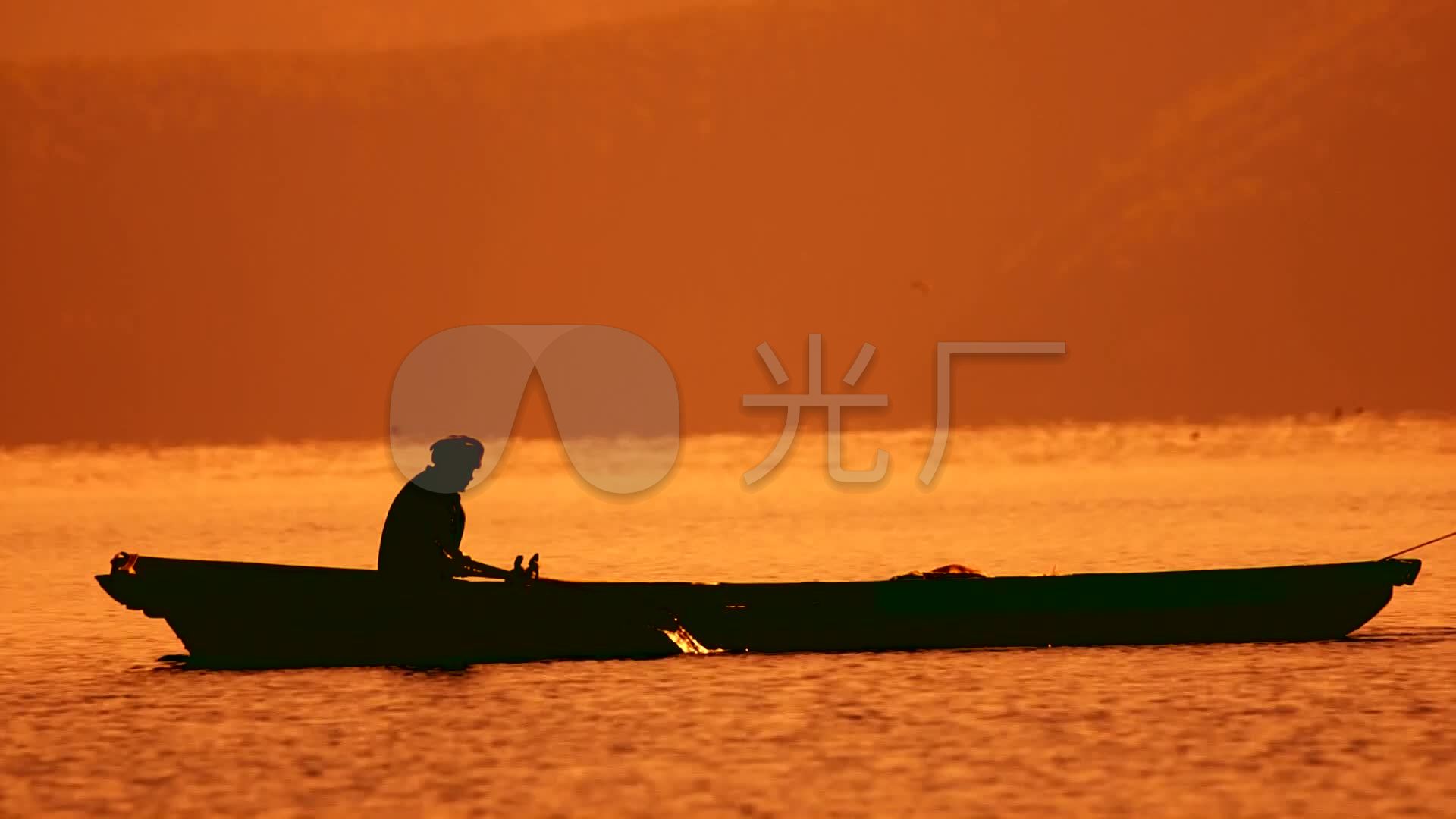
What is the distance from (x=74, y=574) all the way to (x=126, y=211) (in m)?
45.4

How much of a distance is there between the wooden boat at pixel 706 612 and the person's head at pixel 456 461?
0.78 meters

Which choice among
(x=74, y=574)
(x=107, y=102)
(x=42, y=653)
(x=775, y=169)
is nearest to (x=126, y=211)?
(x=107, y=102)

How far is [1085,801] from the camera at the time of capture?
9898 millimetres

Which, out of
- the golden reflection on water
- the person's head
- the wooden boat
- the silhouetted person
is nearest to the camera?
the golden reflection on water

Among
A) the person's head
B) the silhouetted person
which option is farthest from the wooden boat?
the person's head

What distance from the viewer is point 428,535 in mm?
13680

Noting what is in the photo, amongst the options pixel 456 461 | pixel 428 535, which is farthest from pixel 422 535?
pixel 456 461

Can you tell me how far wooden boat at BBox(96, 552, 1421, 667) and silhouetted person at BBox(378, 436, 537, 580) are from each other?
0.11 m

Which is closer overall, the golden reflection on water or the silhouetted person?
the golden reflection on water

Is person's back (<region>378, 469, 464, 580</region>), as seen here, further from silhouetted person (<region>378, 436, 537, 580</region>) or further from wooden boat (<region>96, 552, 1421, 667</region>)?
wooden boat (<region>96, 552, 1421, 667</region>)

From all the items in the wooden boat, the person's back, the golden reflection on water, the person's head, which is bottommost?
the golden reflection on water

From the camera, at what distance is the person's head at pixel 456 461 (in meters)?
13.2

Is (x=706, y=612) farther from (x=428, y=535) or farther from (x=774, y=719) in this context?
(x=774, y=719)

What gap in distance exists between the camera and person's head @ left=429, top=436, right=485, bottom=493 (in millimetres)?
13203
